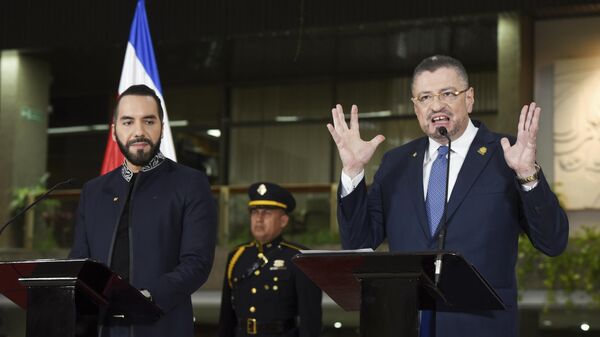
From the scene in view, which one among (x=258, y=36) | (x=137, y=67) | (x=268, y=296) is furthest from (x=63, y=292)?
(x=258, y=36)

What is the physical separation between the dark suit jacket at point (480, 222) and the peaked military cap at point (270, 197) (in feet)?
7.51

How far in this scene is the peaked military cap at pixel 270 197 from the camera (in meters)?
5.07

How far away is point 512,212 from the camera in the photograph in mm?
2646

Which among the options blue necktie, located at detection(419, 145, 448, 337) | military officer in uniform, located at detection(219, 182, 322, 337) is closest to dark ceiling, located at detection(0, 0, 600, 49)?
military officer in uniform, located at detection(219, 182, 322, 337)

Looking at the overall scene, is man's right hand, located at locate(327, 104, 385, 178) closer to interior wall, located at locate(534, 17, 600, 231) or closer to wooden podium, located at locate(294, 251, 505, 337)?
wooden podium, located at locate(294, 251, 505, 337)

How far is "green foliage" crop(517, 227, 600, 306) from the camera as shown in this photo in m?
7.07

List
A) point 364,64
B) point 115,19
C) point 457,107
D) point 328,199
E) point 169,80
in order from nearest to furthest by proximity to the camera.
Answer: point 457,107
point 115,19
point 328,199
point 364,64
point 169,80

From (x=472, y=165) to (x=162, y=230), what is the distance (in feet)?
3.08

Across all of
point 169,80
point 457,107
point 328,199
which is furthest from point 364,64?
point 457,107

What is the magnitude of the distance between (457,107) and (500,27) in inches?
271

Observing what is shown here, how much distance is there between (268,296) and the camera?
479cm

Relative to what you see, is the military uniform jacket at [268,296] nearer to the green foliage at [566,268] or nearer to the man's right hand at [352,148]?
the man's right hand at [352,148]

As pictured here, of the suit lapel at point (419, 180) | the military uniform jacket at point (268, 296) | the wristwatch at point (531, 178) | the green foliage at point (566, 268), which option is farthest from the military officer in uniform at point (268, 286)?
the green foliage at point (566, 268)

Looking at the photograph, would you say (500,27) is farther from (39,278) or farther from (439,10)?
(39,278)
